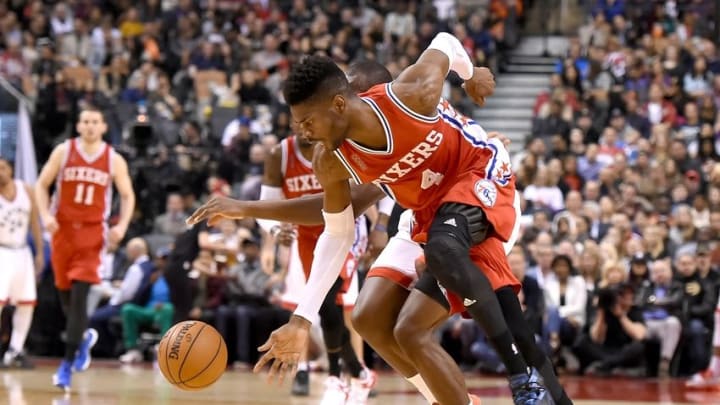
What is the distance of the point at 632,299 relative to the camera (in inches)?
455

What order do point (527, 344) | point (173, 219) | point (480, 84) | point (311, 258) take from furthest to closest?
1. point (173, 219)
2. point (311, 258)
3. point (480, 84)
4. point (527, 344)

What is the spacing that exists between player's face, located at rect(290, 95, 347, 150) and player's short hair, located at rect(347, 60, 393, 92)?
1553 mm

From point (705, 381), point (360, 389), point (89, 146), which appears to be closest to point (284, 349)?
point (360, 389)

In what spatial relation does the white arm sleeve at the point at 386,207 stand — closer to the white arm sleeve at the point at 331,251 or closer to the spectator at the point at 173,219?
the white arm sleeve at the point at 331,251

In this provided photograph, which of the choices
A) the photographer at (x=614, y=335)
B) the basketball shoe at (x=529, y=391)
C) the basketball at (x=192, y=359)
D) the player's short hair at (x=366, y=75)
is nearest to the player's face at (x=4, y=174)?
the player's short hair at (x=366, y=75)

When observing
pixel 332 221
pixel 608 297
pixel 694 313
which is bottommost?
pixel 694 313

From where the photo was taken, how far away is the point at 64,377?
29.5ft

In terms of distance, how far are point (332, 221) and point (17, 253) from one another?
20.5 feet

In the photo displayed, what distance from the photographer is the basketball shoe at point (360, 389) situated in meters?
7.95

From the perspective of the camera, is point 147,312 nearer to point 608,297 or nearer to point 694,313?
point 608,297

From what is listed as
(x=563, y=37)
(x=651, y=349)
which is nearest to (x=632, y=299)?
(x=651, y=349)

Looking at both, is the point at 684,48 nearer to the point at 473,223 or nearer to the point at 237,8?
the point at 237,8

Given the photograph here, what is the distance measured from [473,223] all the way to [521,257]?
5.78 meters

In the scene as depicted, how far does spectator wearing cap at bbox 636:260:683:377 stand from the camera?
11469 mm
